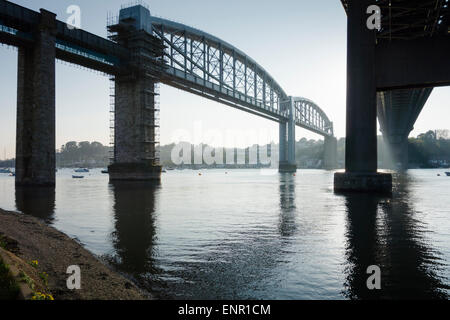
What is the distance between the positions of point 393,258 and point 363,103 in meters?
26.7

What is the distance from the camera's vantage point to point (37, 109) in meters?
43.6

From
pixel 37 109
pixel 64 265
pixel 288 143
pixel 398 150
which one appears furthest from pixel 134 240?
pixel 398 150

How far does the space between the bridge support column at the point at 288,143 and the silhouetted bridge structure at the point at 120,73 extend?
93.8 ft

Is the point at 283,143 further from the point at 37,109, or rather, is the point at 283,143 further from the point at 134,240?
the point at 134,240

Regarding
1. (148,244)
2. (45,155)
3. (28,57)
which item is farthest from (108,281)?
(28,57)

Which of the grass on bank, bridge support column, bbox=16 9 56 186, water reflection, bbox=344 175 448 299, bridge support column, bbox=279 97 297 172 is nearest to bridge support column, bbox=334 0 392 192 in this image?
water reflection, bbox=344 175 448 299

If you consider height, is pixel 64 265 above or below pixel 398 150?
below

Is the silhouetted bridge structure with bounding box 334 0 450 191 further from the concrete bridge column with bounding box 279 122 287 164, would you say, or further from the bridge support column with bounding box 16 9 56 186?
the concrete bridge column with bounding box 279 122 287 164

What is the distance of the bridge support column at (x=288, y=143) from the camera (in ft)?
452

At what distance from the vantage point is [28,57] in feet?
149
